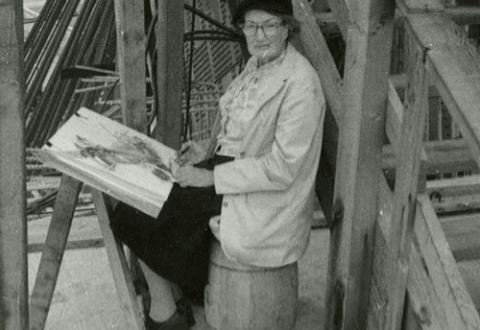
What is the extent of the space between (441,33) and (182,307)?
6.28 feet

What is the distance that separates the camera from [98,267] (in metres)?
4.68

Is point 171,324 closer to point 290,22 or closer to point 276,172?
point 276,172

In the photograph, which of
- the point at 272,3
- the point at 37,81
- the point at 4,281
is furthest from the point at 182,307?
the point at 37,81

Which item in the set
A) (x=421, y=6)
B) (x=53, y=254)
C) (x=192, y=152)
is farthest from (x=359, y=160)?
(x=53, y=254)

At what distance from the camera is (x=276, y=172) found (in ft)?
10.5

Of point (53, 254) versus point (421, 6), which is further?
point (53, 254)

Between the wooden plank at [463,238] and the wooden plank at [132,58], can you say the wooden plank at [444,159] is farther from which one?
the wooden plank at [132,58]

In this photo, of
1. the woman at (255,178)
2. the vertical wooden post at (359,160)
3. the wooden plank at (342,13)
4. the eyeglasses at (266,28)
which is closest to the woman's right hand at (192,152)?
the woman at (255,178)

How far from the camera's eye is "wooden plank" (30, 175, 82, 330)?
3436 mm

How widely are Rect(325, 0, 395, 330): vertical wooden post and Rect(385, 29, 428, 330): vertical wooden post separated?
228 millimetres

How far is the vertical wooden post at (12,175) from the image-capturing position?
102 inches

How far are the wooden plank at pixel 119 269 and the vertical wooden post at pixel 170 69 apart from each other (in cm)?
62

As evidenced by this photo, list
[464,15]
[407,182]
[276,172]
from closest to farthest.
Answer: [407,182]
[276,172]
[464,15]

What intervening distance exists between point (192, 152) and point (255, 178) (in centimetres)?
70
